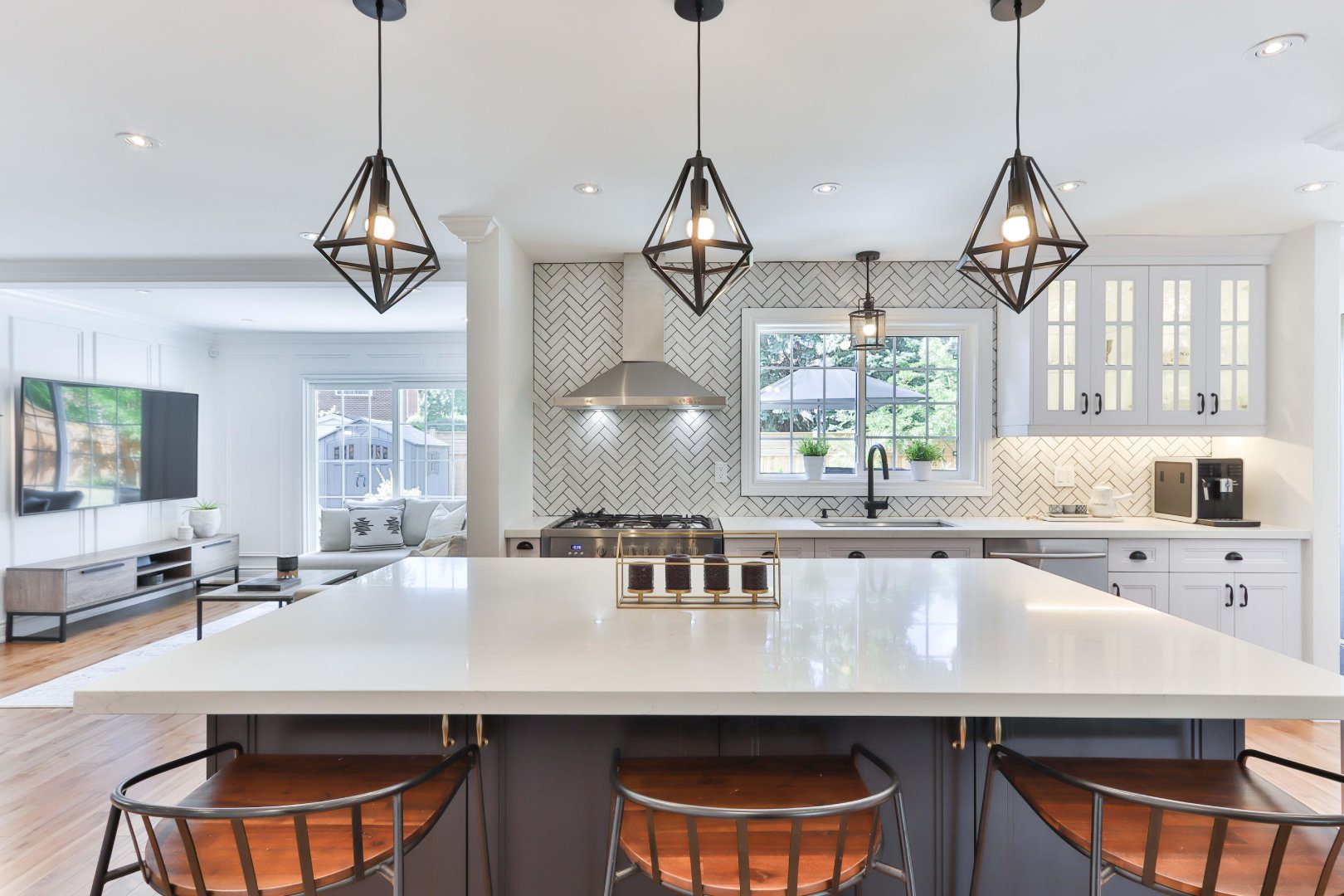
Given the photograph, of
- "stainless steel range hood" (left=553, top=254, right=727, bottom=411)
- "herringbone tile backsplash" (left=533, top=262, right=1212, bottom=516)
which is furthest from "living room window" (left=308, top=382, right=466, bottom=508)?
"stainless steel range hood" (left=553, top=254, right=727, bottom=411)

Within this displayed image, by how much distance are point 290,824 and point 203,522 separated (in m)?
6.41

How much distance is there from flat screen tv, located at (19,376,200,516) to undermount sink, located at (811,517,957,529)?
5426 mm

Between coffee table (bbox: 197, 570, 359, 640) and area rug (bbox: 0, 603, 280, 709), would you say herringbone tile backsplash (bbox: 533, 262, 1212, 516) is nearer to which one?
coffee table (bbox: 197, 570, 359, 640)

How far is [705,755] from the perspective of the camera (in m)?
1.60

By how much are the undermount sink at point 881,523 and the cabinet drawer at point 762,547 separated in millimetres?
220

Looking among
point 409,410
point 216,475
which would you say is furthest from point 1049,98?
point 216,475

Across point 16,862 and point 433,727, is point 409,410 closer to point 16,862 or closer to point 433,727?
→ point 16,862

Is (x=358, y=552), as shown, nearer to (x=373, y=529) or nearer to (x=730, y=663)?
(x=373, y=529)

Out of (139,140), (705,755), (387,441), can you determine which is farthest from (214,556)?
(705,755)

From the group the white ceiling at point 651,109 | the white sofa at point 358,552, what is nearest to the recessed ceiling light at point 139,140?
the white ceiling at point 651,109

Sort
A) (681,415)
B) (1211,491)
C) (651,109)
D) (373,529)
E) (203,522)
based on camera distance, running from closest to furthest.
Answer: (651,109) < (1211,491) < (681,415) < (373,529) < (203,522)

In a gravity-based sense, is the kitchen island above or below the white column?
below

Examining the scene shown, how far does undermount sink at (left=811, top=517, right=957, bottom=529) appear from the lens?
158 inches

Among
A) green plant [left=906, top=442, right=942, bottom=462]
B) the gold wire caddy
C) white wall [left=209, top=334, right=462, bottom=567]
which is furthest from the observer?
white wall [left=209, top=334, right=462, bottom=567]
